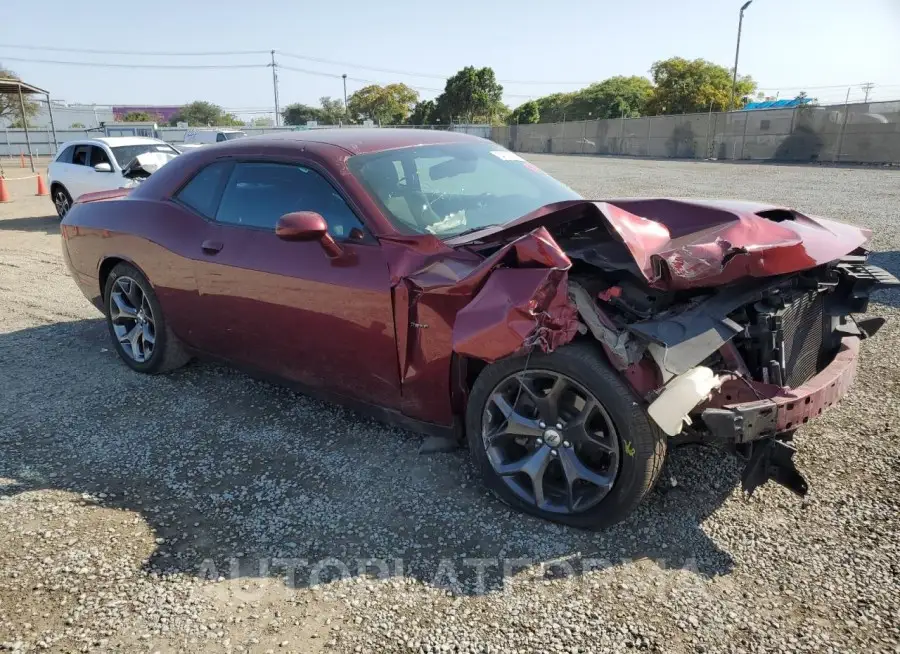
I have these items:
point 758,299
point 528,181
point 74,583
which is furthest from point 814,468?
point 74,583

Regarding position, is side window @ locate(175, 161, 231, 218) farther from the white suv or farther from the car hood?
the white suv

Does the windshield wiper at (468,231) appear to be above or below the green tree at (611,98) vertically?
below

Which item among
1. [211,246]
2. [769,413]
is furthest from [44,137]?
[769,413]

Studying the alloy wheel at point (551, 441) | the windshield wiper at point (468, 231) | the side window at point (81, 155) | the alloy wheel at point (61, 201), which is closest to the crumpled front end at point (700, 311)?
the alloy wheel at point (551, 441)

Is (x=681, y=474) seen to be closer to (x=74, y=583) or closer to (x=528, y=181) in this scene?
(x=528, y=181)

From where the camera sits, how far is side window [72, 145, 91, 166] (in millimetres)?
12016

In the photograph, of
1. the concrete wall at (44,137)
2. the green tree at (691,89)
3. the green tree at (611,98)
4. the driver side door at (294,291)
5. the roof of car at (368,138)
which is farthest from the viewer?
the green tree at (611,98)

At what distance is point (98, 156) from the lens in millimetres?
11859

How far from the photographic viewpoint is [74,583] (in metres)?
2.60

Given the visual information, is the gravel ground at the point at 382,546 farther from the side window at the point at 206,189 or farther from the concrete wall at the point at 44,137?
the concrete wall at the point at 44,137

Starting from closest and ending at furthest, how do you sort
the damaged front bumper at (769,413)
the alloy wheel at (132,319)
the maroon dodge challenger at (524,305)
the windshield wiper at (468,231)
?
the damaged front bumper at (769,413), the maroon dodge challenger at (524,305), the windshield wiper at (468,231), the alloy wheel at (132,319)

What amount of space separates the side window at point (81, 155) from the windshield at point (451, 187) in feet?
34.7

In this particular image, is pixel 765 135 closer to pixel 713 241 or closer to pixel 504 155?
pixel 504 155

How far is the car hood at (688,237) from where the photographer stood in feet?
8.16
